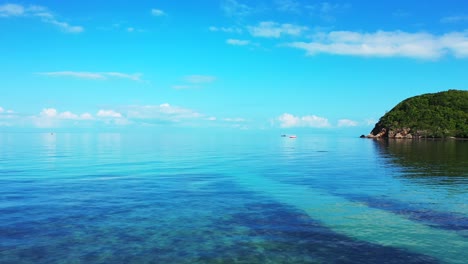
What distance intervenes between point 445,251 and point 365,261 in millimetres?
4582

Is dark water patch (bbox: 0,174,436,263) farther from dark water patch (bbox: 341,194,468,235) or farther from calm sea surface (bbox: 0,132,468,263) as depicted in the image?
dark water patch (bbox: 341,194,468,235)

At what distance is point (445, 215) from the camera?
2577cm

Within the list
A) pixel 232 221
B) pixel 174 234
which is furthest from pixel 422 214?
pixel 174 234

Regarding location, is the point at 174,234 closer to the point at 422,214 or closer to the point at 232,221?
the point at 232,221

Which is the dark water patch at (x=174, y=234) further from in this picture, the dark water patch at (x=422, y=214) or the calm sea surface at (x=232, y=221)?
the dark water patch at (x=422, y=214)

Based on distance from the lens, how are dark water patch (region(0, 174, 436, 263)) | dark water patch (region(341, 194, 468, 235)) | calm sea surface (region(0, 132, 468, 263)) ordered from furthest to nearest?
dark water patch (region(341, 194, 468, 235)) → calm sea surface (region(0, 132, 468, 263)) → dark water patch (region(0, 174, 436, 263))

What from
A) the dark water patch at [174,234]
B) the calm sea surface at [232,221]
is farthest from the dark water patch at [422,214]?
the dark water patch at [174,234]

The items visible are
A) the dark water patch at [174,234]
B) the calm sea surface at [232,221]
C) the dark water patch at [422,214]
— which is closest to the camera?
the dark water patch at [174,234]

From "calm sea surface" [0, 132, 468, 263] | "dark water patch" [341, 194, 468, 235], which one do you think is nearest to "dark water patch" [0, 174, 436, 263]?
"calm sea surface" [0, 132, 468, 263]

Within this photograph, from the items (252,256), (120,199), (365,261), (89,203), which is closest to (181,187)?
(120,199)

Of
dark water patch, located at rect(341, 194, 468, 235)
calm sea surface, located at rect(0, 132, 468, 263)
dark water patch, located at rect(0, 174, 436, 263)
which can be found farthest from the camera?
dark water patch, located at rect(341, 194, 468, 235)

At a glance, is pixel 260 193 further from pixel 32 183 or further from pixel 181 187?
pixel 32 183

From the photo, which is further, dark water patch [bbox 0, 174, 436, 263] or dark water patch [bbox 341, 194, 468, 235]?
dark water patch [bbox 341, 194, 468, 235]

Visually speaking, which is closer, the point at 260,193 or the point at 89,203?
the point at 89,203
